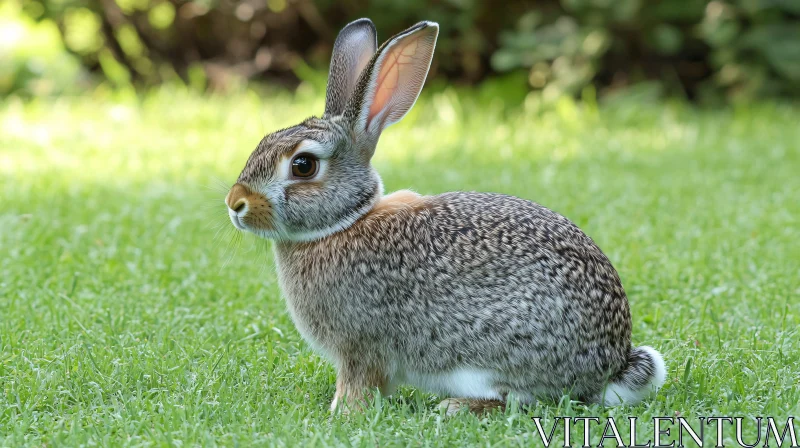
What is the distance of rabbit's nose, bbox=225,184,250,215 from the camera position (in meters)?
3.21

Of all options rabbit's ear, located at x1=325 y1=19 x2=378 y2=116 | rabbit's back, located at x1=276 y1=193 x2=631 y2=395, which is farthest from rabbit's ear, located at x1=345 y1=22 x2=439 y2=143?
rabbit's back, located at x1=276 y1=193 x2=631 y2=395

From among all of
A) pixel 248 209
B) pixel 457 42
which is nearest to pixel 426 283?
pixel 248 209

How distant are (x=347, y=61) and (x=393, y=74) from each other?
→ 0.29m

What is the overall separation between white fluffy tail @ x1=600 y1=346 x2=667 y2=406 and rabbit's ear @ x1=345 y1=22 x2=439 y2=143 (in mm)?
1141

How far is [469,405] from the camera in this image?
3139 mm

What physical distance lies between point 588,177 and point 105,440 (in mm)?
4541

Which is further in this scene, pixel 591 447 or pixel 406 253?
pixel 406 253

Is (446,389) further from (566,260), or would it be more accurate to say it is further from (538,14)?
(538,14)

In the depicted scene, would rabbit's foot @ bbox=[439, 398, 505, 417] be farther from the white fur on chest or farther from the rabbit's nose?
the rabbit's nose

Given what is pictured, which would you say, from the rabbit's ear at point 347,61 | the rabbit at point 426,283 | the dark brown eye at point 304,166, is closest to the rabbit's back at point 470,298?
the rabbit at point 426,283

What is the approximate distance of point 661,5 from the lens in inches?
352

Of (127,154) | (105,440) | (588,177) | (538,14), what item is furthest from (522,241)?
(538,14)

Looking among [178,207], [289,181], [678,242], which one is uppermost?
[289,181]

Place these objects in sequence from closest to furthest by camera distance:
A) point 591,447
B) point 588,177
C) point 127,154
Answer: point 591,447 → point 588,177 → point 127,154
